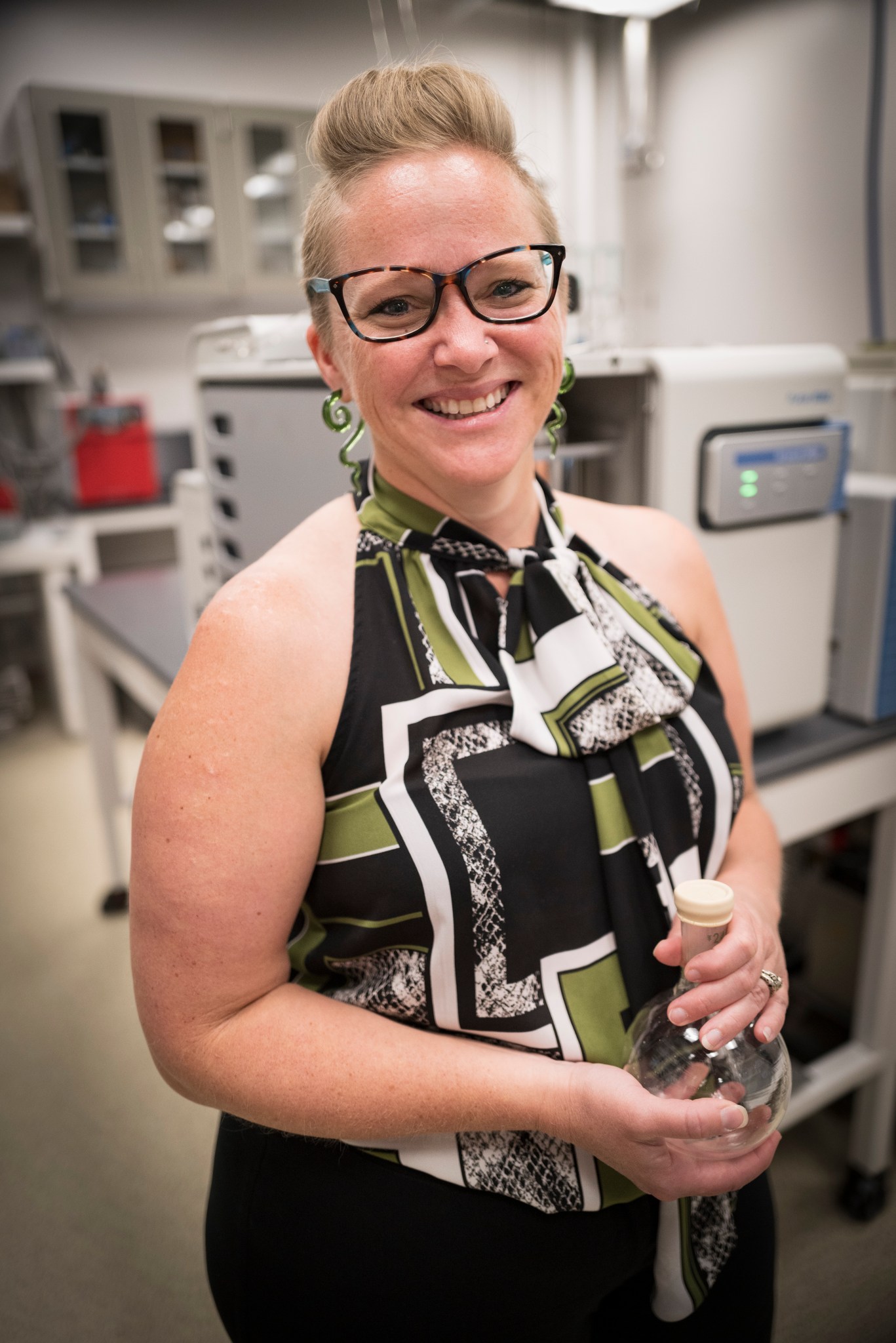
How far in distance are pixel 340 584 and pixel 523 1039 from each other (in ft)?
1.43

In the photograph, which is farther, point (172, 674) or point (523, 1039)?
point (172, 674)

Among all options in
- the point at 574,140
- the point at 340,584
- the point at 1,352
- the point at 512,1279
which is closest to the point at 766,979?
the point at 512,1279

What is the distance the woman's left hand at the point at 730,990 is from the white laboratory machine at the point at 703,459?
580 mm

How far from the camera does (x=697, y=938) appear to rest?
71cm

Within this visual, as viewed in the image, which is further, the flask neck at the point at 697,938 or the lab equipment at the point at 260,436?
the lab equipment at the point at 260,436

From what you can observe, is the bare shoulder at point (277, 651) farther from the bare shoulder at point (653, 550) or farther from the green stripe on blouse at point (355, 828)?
the bare shoulder at point (653, 550)

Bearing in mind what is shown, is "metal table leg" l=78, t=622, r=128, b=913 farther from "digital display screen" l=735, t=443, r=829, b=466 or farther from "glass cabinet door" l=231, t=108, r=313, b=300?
"glass cabinet door" l=231, t=108, r=313, b=300

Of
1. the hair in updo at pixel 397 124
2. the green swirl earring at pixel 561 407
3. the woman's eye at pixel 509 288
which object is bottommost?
the green swirl earring at pixel 561 407

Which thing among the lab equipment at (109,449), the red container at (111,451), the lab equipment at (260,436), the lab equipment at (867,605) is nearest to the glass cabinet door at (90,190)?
the lab equipment at (109,449)

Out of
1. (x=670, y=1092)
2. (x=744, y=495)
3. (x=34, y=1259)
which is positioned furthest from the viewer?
(x=34, y=1259)

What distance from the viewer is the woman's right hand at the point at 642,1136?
689mm

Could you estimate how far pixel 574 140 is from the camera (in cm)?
455

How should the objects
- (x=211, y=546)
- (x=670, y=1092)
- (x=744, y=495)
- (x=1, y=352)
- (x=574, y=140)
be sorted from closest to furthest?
1. (x=670, y=1092)
2. (x=744, y=495)
3. (x=211, y=546)
4. (x=1, y=352)
5. (x=574, y=140)

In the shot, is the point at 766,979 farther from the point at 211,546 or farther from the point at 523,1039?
the point at 211,546
